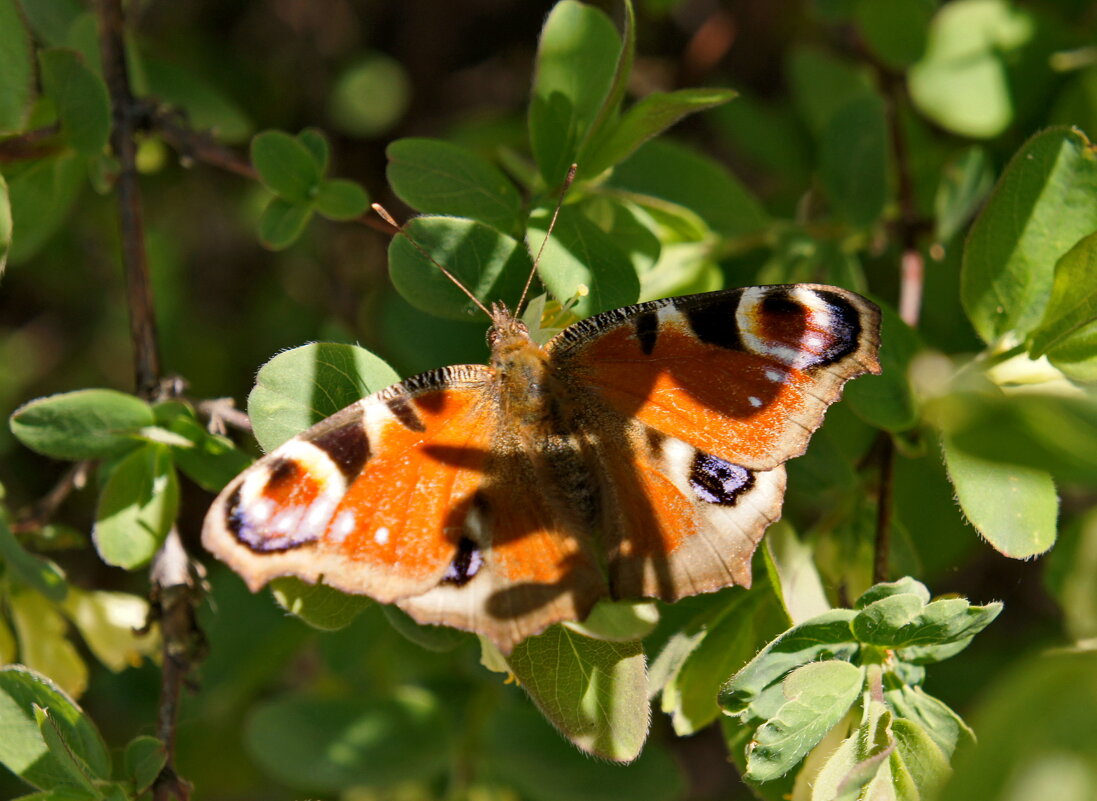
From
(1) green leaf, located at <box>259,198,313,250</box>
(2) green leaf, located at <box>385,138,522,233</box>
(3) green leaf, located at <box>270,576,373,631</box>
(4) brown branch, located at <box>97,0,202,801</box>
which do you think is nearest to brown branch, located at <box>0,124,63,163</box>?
(4) brown branch, located at <box>97,0,202,801</box>

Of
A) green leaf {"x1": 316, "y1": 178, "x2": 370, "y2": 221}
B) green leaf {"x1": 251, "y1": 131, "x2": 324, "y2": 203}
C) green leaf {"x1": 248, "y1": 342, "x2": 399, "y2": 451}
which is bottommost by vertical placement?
green leaf {"x1": 248, "y1": 342, "x2": 399, "y2": 451}

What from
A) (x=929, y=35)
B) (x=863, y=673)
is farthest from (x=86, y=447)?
(x=929, y=35)

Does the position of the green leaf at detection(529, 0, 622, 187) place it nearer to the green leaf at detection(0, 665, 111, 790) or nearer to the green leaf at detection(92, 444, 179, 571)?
the green leaf at detection(92, 444, 179, 571)

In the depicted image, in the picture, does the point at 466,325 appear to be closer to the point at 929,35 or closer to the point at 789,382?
the point at 789,382

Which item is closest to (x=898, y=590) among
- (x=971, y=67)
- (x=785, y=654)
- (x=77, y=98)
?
(x=785, y=654)

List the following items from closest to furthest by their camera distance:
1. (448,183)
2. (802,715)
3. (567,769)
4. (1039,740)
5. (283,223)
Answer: (1039,740)
(802,715)
(448,183)
(283,223)
(567,769)

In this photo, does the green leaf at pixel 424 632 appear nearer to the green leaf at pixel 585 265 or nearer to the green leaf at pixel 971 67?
the green leaf at pixel 585 265

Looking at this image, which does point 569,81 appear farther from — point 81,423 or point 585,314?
point 81,423
